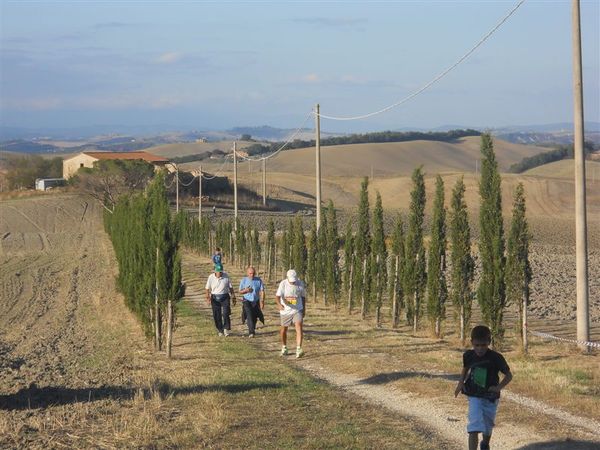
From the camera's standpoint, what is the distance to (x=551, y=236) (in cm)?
6266

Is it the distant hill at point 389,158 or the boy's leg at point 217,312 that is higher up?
the distant hill at point 389,158

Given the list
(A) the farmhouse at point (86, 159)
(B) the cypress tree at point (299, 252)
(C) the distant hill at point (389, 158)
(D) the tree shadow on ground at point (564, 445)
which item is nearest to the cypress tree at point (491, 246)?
(D) the tree shadow on ground at point (564, 445)

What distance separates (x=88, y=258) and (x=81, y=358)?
113 ft

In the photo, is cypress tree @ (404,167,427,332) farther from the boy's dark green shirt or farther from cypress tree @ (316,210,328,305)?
the boy's dark green shirt

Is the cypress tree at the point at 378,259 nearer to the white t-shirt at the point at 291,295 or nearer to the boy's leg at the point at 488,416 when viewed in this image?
the white t-shirt at the point at 291,295

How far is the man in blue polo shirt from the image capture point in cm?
1877

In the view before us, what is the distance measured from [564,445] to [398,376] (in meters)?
4.44

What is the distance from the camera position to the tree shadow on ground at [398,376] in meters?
13.2

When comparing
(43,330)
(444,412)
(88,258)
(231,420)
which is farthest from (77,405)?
(88,258)

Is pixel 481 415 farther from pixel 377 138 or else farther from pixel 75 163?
pixel 377 138

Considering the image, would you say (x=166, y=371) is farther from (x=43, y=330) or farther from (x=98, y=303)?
(x=98, y=303)

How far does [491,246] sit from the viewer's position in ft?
57.2

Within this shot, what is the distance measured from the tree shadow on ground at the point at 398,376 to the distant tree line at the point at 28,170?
93999mm

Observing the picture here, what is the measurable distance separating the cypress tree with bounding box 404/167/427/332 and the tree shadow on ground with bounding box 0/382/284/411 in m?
8.90
